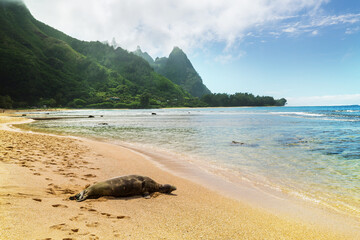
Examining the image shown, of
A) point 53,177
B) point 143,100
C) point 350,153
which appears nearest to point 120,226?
point 53,177

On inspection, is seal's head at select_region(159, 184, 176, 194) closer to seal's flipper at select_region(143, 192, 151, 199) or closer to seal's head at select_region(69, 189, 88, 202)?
seal's flipper at select_region(143, 192, 151, 199)

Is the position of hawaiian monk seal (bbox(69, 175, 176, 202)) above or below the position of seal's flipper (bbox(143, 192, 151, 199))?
above

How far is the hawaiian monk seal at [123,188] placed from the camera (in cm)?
625

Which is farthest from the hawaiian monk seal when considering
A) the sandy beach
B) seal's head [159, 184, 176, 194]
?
the sandy beach

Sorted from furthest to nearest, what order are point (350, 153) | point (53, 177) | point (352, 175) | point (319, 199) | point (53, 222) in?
1. point (350, 153)
2. point (352, 175)
3. point (53, 177)
4. point (319, 199)
5. point (53, 222)

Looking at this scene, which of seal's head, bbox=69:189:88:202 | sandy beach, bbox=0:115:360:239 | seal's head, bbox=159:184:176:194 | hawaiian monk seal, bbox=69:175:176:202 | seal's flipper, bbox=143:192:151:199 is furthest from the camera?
seal's head, bbox=159:184:176:194

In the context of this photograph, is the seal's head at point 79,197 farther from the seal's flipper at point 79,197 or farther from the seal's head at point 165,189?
the seal's head at point 165,189

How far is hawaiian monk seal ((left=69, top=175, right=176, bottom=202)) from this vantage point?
6.25 metres

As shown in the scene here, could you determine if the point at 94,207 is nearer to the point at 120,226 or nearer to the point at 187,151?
the point at 120,226

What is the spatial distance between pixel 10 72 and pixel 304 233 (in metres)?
213

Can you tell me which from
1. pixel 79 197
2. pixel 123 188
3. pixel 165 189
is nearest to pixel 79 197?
pixel 79 197

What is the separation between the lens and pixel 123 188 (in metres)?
6.68

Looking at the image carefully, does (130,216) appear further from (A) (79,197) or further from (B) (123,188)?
(A) (79,197)

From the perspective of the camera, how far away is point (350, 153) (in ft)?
46.1
